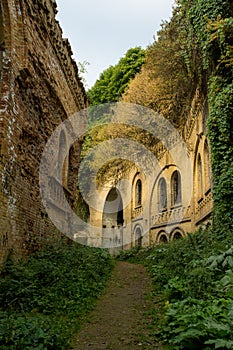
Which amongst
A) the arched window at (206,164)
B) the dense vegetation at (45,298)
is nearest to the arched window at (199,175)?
the arched window at (206,164)

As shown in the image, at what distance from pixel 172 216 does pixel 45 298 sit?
48.9 ft

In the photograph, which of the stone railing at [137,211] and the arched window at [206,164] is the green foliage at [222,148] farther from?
the stone railing at [137,211]

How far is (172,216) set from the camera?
2055 centimetres

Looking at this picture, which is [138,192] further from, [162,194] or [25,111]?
[25,111]

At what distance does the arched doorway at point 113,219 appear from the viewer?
27933mm

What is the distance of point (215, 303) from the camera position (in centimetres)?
480

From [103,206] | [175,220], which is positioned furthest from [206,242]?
[103,206]

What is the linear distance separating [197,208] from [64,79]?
341 inches

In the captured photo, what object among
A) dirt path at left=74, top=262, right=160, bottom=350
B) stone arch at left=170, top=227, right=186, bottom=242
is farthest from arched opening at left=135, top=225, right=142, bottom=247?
dirt path at left=74, top=262, right=160, bottom=350

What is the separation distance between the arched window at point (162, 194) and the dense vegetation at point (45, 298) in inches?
526

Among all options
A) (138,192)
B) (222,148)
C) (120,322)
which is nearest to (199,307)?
(120,322)

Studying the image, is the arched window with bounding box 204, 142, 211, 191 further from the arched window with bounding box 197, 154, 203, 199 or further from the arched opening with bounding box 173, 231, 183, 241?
the arched opening with bounding box 173, 231, 183, 241

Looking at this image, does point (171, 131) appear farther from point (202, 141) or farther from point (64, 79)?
point (64, 79)

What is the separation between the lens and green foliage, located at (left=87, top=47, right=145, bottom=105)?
96.8ft
